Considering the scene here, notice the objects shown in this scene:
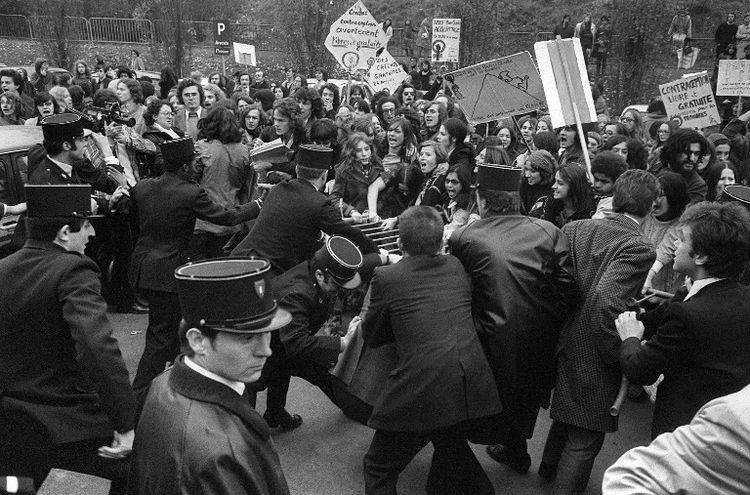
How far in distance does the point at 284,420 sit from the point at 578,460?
207 cm

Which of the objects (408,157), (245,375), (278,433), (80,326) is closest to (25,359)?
(80,326)

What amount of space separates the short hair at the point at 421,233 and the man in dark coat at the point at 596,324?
2.84ft

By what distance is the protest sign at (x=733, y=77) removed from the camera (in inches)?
423

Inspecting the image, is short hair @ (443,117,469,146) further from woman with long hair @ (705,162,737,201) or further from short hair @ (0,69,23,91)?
short hair @ (0,69,23,91)

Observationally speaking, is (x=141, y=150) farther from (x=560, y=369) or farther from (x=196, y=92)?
(x=560, y=369)

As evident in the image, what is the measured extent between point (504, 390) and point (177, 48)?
25.5 m

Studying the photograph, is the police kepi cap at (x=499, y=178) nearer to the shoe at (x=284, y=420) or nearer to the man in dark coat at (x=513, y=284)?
the man in dark coat at (x=513, y=284)

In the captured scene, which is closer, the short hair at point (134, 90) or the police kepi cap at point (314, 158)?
the police kepi cap at point (314, 158)

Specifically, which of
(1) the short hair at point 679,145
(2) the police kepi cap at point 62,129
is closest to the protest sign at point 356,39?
(1) the short hair at point 679,145

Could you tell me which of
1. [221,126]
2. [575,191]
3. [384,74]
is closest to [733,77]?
[384,74]

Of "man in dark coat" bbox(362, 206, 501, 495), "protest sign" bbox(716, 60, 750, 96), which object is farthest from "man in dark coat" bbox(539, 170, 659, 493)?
"protest sign" bbox(716, 60, 750, 96)

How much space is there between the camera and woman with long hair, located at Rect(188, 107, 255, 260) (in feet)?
22.0

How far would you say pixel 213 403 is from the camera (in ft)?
7.55

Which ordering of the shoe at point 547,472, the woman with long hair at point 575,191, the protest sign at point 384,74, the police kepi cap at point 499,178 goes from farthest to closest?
the protest sign at point 384,74, the woman with long hair at point 575,191, the shoe at point 547,472, the police kepi cap at point 499,178
